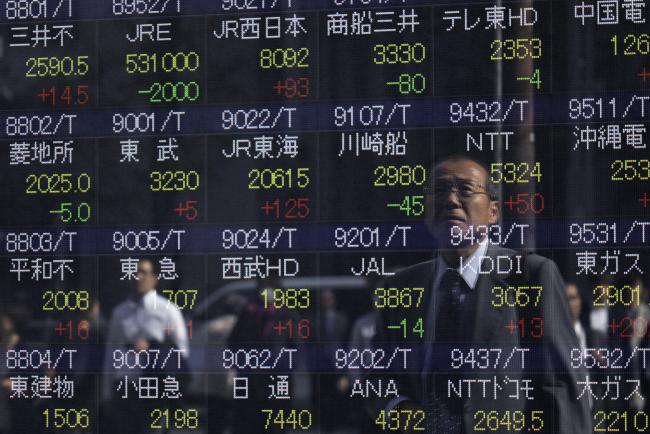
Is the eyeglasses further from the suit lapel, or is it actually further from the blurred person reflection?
the blurred person reflection

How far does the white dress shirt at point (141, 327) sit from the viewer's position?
5.23m

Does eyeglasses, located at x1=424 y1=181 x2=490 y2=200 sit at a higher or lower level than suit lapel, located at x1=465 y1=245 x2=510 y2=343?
higher

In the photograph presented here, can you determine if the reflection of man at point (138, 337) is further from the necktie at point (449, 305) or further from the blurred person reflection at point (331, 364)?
the necktie at point (449, 305)

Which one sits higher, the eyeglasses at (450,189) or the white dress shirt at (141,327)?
the eyeglasses at (450,189)

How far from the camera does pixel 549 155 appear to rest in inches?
197

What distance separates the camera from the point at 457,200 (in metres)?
5.09

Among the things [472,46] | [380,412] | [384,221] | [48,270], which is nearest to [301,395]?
[380,412]

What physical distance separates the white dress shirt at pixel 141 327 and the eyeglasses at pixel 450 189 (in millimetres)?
1125

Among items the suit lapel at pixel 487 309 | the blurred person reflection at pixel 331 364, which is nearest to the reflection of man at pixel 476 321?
the suit lapel at pixel 487 309

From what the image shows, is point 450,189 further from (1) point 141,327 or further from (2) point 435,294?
(1) point 141,327

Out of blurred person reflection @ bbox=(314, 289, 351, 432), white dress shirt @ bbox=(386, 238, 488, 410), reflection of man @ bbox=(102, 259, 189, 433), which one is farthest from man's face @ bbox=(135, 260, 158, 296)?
white dress shirt @ bbox=(386, 238, 488, 410)

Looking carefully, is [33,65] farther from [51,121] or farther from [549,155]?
[549,155]

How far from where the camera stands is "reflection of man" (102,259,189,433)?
206 inches

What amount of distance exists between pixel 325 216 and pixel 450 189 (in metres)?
0.51
